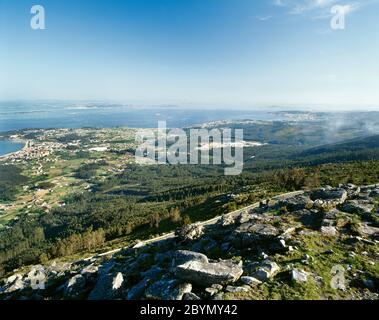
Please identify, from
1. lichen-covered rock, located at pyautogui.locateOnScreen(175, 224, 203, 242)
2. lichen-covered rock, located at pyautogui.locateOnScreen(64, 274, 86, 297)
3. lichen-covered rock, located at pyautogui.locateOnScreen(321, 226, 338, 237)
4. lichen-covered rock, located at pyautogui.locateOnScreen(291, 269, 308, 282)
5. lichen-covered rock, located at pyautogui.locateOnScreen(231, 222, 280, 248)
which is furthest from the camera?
lichen-covered rock, located at pyautogui.locateOnScreen(175, 224, 203, 242)

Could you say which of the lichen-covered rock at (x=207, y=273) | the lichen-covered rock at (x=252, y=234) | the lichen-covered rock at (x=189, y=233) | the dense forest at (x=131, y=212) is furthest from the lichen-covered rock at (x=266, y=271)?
the dense forest at (x=131, y=212)

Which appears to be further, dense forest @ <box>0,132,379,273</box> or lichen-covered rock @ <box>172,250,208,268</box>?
dense forest @ <box>0,132,379,273</box>

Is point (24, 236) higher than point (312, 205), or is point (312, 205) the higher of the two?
point (312, 205)

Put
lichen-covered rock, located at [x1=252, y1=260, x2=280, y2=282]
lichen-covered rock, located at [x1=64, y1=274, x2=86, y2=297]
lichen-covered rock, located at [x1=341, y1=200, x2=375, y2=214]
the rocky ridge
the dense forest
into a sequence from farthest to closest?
1. the dense forest
2. lichen-covered rock, located at [x1=341, y1=200, x2=375, y2=214]
3. lichen-covered rock, located at [x1=64, y1=274, x2=86, y2=297]
4. lichen-covered rock, located at [x1=252, y1=260, x2=280, y2=282]
5. the rocky ridge

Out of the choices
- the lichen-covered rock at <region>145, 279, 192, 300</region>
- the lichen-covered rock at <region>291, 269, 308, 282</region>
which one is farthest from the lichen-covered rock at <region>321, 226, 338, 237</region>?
the lichen-covered rock at <region>145, 279, 192, 300</region>

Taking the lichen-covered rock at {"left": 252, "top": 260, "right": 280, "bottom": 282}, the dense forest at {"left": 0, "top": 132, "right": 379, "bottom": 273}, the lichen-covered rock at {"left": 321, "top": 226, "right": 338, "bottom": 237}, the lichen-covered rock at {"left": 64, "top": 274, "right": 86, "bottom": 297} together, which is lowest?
the dense forest at {"left": 0, "top": 132, "right": 379, "bottom": 273}

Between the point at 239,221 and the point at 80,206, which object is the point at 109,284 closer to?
the point at 239,221

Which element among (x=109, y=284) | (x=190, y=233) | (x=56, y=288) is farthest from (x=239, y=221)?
(x=56, y=288)

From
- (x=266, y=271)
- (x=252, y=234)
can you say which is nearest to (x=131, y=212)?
(x=252, y=234)

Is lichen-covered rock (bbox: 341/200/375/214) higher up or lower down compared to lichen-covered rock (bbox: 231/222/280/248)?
higher up

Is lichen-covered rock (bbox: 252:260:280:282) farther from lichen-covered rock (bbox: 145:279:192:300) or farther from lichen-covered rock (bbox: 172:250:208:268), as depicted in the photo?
lichen-covered rock (bbox: 145:279:192:300)
